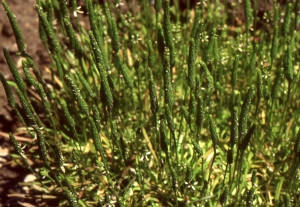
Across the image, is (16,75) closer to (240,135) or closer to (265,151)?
(240,135)

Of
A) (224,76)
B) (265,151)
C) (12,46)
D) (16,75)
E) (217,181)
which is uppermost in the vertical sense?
(12,46)

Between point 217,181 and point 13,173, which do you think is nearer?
point 217,181

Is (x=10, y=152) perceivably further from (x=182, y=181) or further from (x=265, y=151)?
(x=265, y=151)

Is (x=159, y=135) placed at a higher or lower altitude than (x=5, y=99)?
lower

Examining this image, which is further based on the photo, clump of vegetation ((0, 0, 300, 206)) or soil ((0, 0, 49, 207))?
soil ((0, 0, 49, 207))

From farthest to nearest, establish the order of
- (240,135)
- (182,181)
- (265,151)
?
(265,151) < (182,181) < (240,135)

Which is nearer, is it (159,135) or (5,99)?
(159,135)

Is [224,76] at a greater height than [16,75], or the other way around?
[224,76]

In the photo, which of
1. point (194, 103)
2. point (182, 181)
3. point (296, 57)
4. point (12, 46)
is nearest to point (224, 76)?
point (296, 57)

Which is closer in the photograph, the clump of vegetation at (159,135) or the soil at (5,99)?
the clump of vegetation at (159,135)

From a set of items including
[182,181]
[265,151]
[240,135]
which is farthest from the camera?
[265,151]
